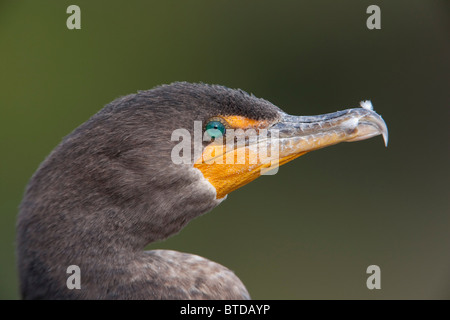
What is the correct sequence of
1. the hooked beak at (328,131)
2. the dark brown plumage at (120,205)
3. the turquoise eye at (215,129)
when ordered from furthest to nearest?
the hooked beak at (328,131) → the turquoise eye at (215,129) → the dark brown plumage at (120,205)

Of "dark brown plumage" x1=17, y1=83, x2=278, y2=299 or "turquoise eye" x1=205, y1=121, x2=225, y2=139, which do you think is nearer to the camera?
"dark brown plumage" x1=17, y1=83, x2=278, y2=299

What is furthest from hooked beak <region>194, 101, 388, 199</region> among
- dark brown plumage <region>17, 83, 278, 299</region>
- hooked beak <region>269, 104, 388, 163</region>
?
dark brown plumage <region>17, 83, 278, 299</region>

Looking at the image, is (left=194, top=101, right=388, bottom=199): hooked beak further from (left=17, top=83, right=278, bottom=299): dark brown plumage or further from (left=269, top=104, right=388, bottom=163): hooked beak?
(left=17, top=83, right=278, bottom=299): dark brown plumage

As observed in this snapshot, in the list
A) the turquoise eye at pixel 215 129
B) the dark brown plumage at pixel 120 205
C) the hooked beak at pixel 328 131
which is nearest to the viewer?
the dark brown plumage at pixel 120 205

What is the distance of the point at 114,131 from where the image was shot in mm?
2828

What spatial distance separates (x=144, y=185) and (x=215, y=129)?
0.53 meters

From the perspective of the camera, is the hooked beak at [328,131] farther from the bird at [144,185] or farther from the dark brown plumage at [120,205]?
the dark brown plumage at [120,205]

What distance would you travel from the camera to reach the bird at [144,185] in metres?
2.72

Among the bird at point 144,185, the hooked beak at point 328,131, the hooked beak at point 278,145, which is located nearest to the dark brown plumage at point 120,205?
the bird at point 144,185

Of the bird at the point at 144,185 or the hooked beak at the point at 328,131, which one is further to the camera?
the hooked beak at the point at 328,131

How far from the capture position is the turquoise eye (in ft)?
9.78

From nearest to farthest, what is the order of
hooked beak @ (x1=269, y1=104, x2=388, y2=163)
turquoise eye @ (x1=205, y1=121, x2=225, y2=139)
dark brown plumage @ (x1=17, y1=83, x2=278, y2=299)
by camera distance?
dark brown plumage @ (x1=17, y1=83, x2=278, y2=299), turquoise eye @ (x1=205, y1=121, x2=225, y2=139), hooked beak @ (x1=269, y1=104, x2=388, y2=163)

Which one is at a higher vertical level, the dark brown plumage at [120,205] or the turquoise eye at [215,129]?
the turquoise eye at [215,129]
